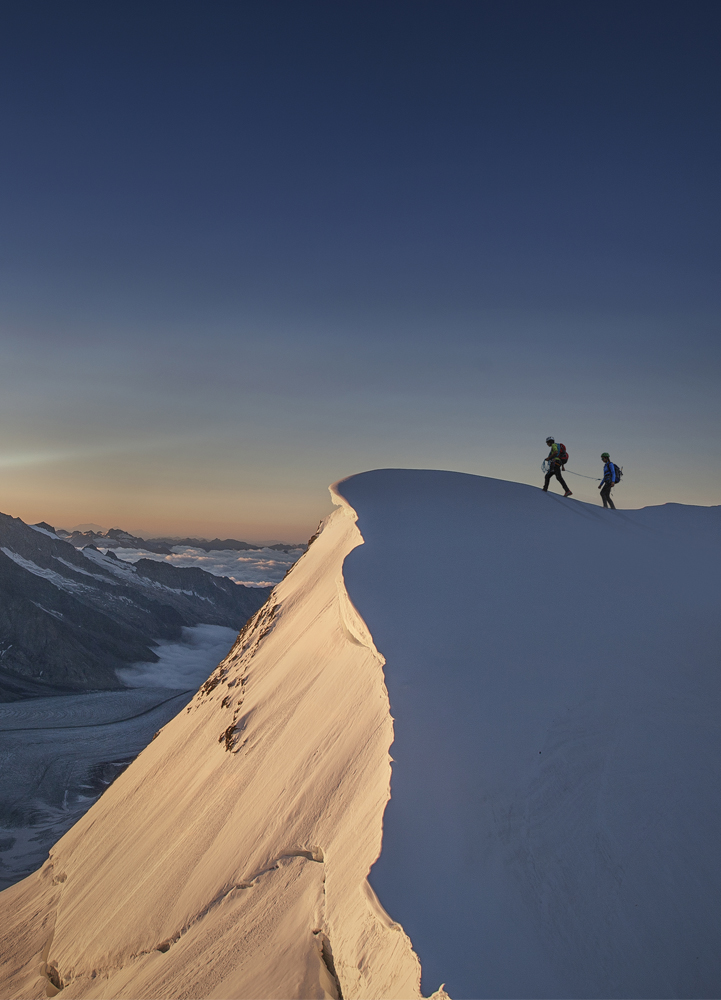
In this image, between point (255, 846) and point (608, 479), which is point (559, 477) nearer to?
point (608, 479)

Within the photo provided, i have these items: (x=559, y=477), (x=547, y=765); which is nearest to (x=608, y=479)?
(x=559, y=477)

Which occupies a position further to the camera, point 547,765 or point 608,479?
point 608,479

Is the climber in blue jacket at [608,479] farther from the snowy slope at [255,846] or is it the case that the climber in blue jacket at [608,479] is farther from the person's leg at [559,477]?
the snowy slope at [255,846]

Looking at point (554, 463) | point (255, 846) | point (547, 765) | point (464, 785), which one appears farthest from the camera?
point (554, 463)

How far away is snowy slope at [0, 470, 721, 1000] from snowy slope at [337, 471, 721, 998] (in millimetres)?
24

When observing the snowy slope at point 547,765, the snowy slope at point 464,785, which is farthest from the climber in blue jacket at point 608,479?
the snowy slope at point 547,765

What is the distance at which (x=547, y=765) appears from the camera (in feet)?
21.8

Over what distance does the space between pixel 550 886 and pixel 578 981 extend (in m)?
0.72

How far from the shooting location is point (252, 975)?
7855 mm

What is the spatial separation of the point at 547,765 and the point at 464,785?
1.01 m

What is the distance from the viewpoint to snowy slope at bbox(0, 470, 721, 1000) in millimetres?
5527

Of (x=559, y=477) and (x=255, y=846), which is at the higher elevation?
(x=559, y=477)

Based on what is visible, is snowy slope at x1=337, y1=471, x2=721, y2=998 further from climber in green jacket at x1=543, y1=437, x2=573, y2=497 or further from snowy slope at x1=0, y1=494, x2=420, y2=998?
climber in green jacket at x1=543, y1=437, x2=573, y2=497

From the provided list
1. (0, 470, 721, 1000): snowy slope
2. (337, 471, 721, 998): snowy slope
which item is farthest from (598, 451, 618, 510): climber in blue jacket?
(337, 471, 721, 998): snowy slope
